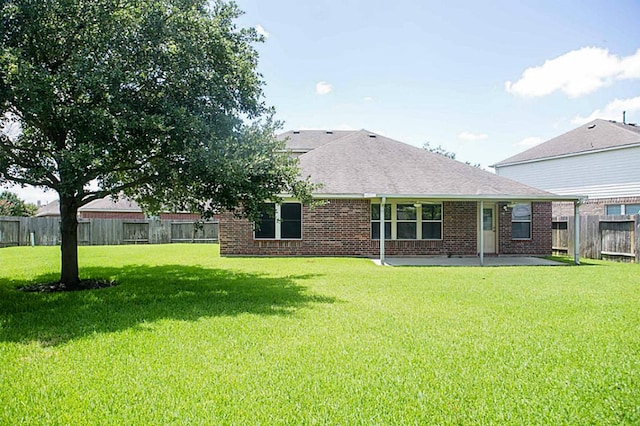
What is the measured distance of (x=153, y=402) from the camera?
12.1ft

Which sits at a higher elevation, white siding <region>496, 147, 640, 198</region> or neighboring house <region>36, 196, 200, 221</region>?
white siding <region>496, 147, 640, 198</region>

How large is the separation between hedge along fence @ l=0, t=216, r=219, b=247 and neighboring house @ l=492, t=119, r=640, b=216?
19952 mm

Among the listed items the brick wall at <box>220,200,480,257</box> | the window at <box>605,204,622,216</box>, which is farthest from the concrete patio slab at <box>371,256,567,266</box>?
the window at <box>605,204,622,216</box>

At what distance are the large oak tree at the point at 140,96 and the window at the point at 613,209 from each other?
20.8 metres

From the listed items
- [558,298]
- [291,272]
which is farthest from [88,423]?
[291,272]

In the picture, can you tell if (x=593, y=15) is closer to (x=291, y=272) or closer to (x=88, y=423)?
(x=291, y=272)

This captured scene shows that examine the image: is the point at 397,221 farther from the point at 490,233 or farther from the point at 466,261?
the point at 490,233

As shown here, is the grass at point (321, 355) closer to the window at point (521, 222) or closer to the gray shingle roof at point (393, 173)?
the gray shingle roof at point (393, 173)

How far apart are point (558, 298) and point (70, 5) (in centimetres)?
1038

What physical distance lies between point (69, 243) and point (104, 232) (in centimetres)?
1536

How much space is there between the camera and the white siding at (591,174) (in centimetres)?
2262

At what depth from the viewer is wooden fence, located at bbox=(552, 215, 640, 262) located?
51.4 ft

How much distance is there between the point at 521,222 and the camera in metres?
17.8

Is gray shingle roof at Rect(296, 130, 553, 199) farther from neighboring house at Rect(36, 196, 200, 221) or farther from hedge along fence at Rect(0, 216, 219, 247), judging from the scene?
neighboring house at Rect(36, 196, 200, 221)
